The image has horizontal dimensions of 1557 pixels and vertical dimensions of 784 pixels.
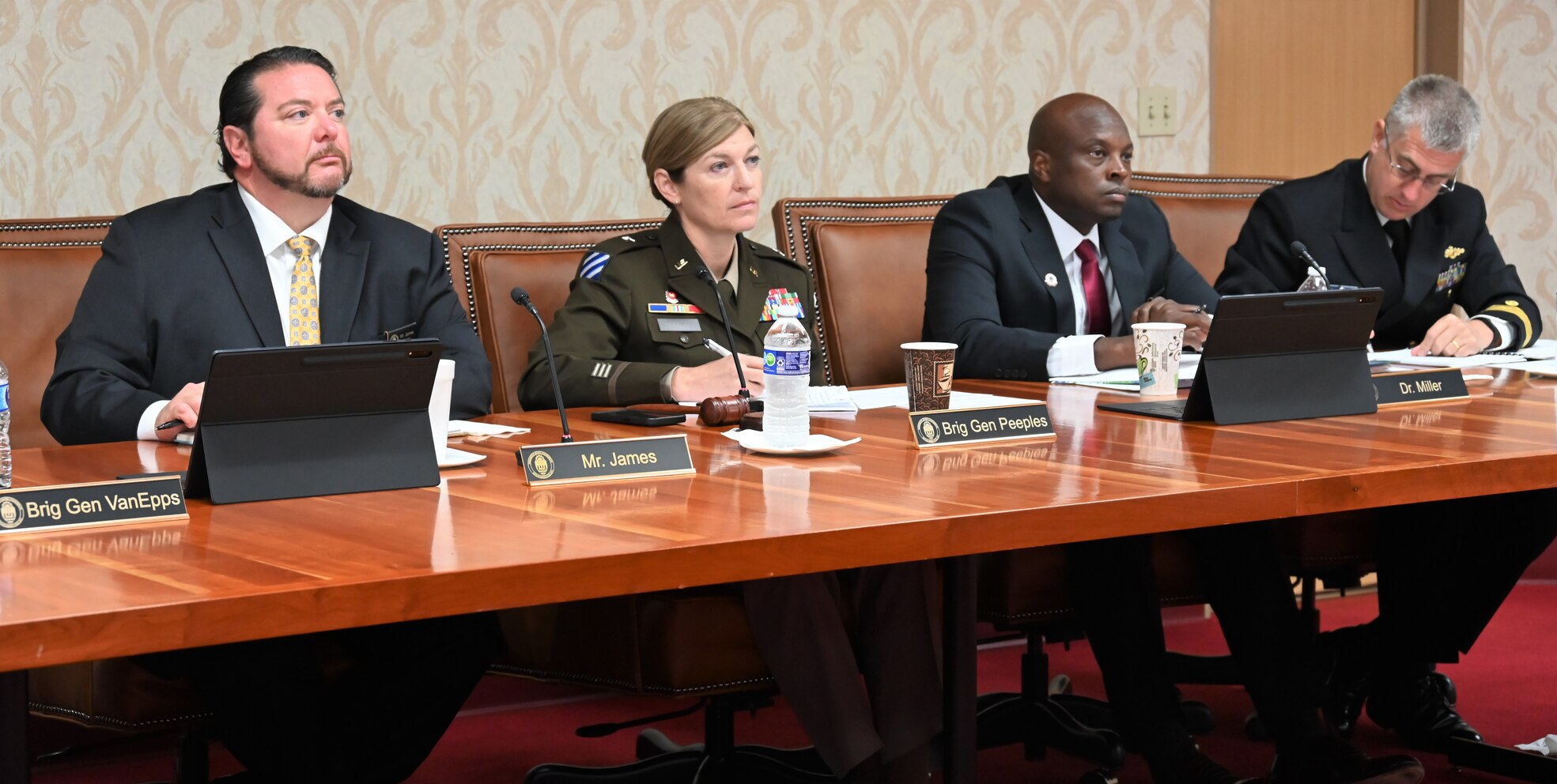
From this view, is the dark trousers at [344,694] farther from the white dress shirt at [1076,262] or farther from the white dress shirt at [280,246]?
the white dress shirt at [1076,262]

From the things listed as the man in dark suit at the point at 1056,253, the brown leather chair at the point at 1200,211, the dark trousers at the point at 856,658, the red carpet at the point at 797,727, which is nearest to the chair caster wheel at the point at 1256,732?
the red carpet at the point at 797,727

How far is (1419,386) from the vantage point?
2180 mm

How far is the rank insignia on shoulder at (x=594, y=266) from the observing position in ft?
8.73

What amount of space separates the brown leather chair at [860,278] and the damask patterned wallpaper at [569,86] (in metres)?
1.00

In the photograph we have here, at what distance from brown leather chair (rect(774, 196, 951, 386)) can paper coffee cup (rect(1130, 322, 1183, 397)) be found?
0.76 m

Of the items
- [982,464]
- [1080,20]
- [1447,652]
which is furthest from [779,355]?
[1080,20]

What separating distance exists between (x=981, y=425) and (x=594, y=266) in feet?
3.37

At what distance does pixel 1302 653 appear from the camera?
7.39 feet

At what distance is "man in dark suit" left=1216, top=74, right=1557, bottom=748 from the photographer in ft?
8.16

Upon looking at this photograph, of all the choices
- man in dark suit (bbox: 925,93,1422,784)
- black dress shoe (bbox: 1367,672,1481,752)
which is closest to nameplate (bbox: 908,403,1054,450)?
man in dark suit (bbox: 925,93,1422,784)

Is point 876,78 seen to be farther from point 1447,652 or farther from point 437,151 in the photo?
point 1447,652

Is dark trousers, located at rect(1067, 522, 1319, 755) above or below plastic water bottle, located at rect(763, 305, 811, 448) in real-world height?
below

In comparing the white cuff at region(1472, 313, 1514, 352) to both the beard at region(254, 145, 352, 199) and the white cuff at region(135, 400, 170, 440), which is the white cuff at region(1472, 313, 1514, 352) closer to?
the beard at region(254, 145, 352, 199)

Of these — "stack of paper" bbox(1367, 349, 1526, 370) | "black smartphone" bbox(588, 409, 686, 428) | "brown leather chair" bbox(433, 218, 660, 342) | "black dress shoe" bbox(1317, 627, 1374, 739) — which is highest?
"brown leather chair" bbox(433, 218, 660, 342)
